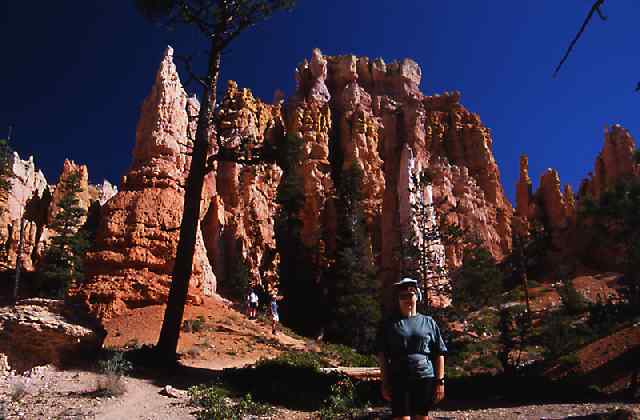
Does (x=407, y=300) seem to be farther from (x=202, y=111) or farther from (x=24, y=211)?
(x=24, y=211)

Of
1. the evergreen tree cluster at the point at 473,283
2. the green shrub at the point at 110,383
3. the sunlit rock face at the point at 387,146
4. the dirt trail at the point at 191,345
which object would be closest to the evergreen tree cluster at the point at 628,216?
the evergreen tree cluster at the point at 473,283

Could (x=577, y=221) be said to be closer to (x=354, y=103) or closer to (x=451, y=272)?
(x=354, y=103)

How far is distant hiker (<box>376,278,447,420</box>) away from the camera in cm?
439

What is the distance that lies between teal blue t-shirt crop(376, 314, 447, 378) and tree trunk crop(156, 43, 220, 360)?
700cm

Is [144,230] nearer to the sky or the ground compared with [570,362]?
nearer to the sky

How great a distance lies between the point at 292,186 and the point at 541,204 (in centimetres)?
3687

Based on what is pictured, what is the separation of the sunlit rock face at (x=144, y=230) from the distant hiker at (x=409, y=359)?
11.0m

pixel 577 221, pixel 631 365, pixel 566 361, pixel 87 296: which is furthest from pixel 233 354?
pixel 577 221

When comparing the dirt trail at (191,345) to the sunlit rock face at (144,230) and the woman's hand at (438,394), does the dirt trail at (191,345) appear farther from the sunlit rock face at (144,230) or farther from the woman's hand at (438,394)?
the woman's hand at (438,394)

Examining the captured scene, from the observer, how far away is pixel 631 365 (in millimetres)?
9797

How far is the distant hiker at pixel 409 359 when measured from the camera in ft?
14.4

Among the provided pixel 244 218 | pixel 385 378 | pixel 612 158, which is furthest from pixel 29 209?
pixel 612 158

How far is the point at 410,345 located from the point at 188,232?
786 cm

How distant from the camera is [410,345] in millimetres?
4484
